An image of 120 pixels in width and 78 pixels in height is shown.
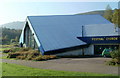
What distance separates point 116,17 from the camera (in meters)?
20.6

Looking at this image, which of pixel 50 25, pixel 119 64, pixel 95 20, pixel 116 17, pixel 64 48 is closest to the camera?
pixel 119 64

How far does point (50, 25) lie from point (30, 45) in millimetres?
5794

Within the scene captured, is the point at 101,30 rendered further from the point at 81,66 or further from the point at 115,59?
the point at 81,66

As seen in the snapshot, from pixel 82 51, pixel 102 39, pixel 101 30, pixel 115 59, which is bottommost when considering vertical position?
pixel 82 51

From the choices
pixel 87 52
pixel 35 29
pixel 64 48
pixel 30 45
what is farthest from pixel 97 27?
pixel 30 45

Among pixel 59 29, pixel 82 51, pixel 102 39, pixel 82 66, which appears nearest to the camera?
pixel 82 66

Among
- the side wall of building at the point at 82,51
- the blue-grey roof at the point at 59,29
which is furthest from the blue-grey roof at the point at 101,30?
the side wall of building at the point at 82,51

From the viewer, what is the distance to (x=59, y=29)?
3369 centimetres

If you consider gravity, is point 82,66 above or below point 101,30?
below

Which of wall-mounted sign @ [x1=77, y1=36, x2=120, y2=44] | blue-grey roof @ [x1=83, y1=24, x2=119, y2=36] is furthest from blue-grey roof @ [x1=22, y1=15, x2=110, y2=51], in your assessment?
blue-grey roof @ [x1=83, y1=24, x2=119, y2=36]

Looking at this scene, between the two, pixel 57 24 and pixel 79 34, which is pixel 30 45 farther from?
pixel 79 34

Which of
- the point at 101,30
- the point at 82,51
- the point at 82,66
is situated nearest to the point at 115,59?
the point at 82,66

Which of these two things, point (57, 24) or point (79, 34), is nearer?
point (79, 34)

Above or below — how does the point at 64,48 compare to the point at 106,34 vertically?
below
